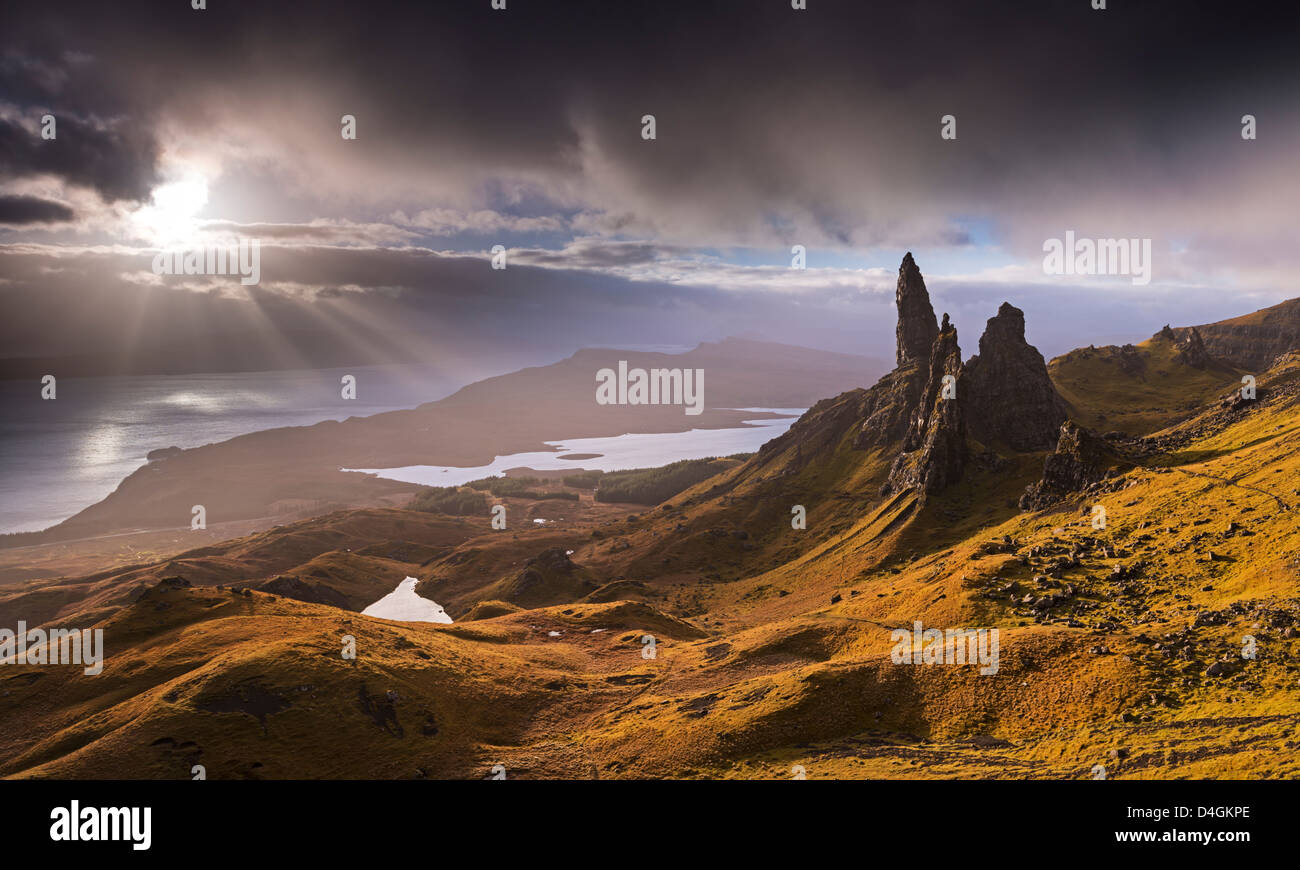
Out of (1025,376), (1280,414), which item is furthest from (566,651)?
(1025,376)

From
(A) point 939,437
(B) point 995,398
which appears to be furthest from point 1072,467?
(B) point 995,398

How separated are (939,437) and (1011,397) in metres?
47.3

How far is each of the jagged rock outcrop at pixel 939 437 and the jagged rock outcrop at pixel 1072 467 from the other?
103 ft

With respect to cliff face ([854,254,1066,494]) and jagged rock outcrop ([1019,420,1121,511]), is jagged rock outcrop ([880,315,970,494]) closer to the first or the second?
cliff face ([854,254,1066,494])

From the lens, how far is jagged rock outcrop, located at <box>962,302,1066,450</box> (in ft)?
580

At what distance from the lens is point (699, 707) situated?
2611 inches

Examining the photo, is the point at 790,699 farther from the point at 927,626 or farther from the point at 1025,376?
the point at 1025,376

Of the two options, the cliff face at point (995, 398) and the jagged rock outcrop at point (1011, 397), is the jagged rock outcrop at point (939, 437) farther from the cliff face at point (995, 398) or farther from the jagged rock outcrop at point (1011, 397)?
the jagged rock outcrop at point (1011, 397)

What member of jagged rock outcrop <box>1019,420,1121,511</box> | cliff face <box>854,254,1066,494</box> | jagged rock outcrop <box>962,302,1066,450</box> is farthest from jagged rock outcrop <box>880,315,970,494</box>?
jagged rock outcrop <box>1019,420,1121,511</box>

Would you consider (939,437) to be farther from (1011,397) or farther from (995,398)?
(1011,397)

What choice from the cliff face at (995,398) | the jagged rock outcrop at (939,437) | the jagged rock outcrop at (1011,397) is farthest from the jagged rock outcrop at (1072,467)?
the jagged rock outcrop at (1011,397)

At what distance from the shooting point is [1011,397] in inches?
7160
